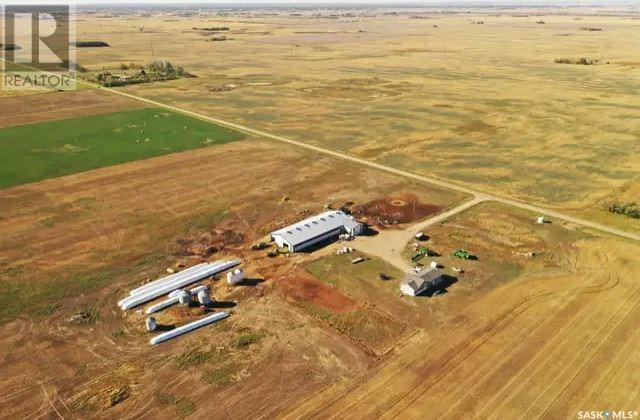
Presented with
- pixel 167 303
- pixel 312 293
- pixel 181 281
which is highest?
pixel 312 293

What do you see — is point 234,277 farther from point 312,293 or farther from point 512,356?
point 512,356

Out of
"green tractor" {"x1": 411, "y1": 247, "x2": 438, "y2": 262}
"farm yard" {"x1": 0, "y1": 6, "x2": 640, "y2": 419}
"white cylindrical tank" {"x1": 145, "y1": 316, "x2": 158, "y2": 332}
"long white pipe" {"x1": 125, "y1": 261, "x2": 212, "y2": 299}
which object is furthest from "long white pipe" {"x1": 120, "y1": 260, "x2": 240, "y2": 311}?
"green tractor" {"x1": 411, "y1": 247, "x2": 438, "y2": 262}

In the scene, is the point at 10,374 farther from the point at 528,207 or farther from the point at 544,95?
the point at 544,95

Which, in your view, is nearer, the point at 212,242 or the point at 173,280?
the point at 173,280

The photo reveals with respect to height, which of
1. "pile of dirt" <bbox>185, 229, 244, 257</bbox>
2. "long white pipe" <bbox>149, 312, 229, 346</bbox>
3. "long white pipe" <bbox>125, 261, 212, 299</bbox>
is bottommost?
"long white pipe" <bbox>149, 312, 229, 346</bbox>

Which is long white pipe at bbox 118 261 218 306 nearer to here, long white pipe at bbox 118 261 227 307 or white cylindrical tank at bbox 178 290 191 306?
long white pipe at bbox 118 261 227 307

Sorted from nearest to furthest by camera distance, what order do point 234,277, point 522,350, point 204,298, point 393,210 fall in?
point 522,350, point 204,298, point 234,277, point 393,210

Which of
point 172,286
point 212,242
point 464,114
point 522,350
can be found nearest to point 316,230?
point 212,242
